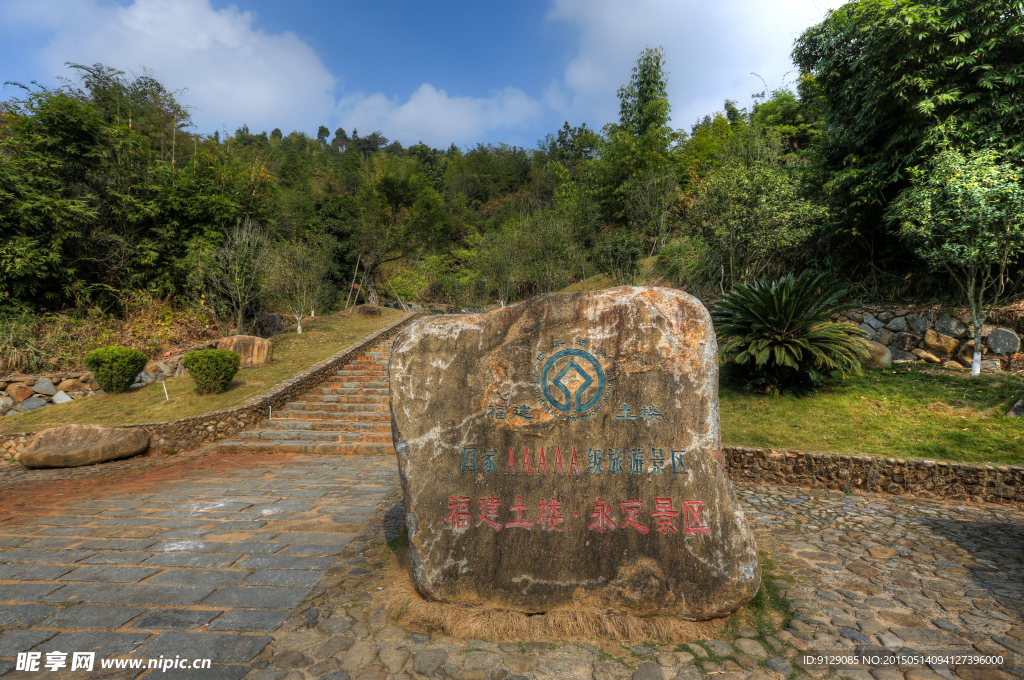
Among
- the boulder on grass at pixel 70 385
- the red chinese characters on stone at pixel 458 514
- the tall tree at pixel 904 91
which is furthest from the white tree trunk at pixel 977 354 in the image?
the boulder on grass at pixel 70 385

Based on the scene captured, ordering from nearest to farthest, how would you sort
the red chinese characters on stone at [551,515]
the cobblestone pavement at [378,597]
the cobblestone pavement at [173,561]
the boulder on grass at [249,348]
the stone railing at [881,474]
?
A: the cobblestone pavement at [378,597] → the cobblestone pavement at [173,561] → the red chinese characters on stone at [551,515] → the stone railing at [881,474] → the boulder on grass at [249,348]

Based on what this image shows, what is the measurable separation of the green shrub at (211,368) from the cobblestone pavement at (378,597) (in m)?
4.30

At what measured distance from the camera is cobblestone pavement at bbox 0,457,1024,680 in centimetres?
264

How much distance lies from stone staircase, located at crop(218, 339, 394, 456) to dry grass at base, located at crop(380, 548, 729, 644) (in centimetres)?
461

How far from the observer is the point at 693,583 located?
2965 mm

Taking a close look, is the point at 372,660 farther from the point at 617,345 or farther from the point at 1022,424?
the point at 1022,424

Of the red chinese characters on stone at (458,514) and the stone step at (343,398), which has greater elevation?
the red chinese characters on stone at (458,514)

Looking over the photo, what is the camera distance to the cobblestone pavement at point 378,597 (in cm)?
264

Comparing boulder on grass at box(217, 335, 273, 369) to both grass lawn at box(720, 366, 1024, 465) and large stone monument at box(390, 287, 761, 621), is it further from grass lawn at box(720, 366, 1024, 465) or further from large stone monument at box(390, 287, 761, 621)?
grass lawn at box(720, 366, 1024, 465)

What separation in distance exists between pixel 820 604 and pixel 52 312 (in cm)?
1471

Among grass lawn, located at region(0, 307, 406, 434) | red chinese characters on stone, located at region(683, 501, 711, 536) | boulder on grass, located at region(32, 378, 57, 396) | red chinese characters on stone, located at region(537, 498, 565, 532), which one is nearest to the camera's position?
red chinese characters on stone, located at region(683, 501, 711, 536)

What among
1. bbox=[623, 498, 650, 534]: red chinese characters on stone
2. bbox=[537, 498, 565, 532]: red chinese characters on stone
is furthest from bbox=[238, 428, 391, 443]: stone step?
bbox=[623, 498, 650, 534]: red chinese characters on stone

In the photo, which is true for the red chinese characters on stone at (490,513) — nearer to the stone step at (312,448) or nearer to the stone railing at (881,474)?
the stone railing at (881,474)

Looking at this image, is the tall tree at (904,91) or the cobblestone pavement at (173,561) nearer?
the cobblestone pavement at (173,561)
